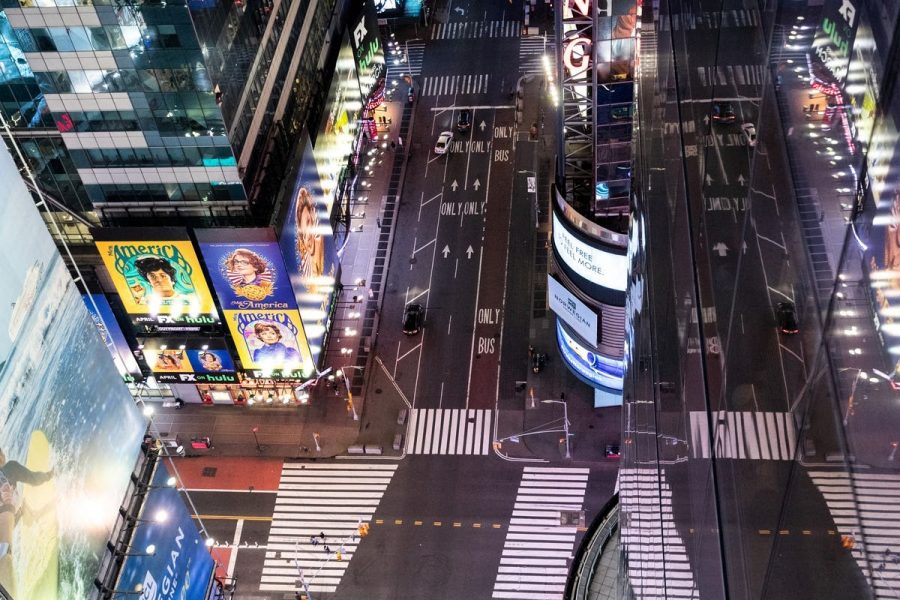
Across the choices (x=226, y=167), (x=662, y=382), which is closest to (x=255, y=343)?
(x=226, y=167)

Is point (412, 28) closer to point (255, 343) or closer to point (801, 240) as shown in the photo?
point (255, 343)

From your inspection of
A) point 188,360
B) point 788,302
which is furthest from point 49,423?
point 188,360

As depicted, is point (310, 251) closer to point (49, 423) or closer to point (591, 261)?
point (591, 261)

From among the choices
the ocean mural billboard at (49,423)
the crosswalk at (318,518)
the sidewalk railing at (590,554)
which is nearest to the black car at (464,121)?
the crosswalk at (318,518)

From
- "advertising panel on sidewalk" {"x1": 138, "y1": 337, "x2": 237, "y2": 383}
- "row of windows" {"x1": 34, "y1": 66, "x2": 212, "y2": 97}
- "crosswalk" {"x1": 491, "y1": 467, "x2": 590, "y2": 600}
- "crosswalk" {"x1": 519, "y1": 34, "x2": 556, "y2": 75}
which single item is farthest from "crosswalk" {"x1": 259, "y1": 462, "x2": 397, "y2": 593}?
"crosswalk" {"x1": 519, "y1": 34, "x2": 556, "y2": 75}

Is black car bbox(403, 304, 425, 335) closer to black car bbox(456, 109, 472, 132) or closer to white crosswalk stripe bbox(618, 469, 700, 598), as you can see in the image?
black car bbox(456, 109, 472, 132)

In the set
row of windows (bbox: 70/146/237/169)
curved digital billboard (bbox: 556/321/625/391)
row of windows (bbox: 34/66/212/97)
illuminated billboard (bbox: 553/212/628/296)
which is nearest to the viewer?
row of windows (bbox: 34/66/212/97)
